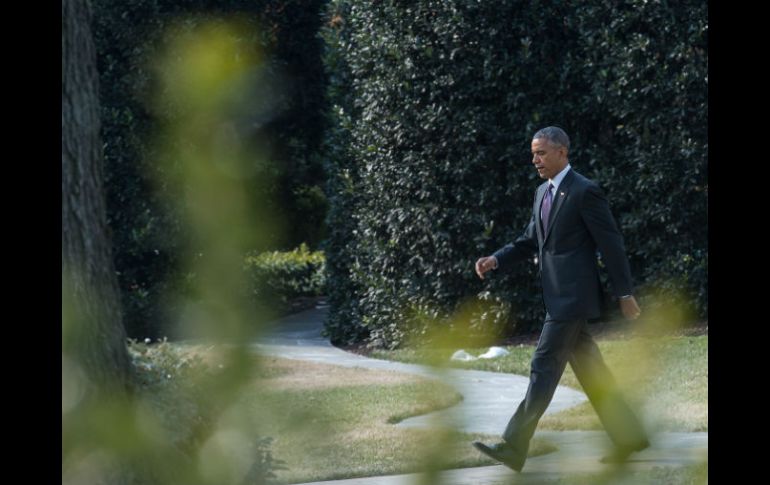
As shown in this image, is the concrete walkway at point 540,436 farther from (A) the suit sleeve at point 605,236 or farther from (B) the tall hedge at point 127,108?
Result: (B) the tall hedge at point 127,108

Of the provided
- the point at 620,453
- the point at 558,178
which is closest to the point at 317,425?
the point at 620,453

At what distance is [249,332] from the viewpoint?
1322 mm

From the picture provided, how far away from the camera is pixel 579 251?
20.7ft

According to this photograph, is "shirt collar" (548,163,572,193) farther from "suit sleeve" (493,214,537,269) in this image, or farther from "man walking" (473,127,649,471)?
"suit sleeve" (493,214,537,269)

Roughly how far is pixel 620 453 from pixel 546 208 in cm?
484

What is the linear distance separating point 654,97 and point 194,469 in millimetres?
10996

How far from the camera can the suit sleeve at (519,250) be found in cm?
Result: 652

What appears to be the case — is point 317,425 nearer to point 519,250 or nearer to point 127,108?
point 519,250

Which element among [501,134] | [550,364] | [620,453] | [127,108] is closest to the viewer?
[620,453]

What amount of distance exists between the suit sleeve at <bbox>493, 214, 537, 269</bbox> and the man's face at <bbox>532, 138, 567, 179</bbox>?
13.9 inches

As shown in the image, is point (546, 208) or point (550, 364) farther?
point (546, 208)

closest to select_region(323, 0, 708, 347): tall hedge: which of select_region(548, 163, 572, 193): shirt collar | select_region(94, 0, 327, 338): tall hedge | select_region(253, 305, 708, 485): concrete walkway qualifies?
select_region(94, 0, 327, 338): tall hedge
